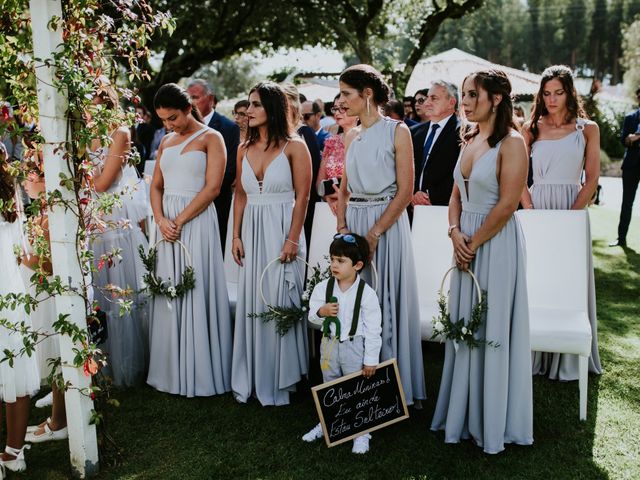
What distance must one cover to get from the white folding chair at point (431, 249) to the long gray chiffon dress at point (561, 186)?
898mm

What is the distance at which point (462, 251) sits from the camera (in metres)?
3.63

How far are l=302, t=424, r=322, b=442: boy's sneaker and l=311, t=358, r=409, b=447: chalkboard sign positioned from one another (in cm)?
22

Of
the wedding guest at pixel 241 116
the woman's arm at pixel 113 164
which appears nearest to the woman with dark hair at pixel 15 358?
the woman's arm at pixel 113 164

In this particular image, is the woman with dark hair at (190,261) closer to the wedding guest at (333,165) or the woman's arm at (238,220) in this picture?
the woman's arm at (238,220)

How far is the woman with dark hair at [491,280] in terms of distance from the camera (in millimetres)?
3451

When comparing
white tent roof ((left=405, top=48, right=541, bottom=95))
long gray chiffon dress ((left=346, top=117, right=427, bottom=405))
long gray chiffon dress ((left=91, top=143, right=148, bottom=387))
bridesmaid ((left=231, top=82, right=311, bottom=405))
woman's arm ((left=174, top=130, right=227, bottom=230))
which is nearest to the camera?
long gray chiffon dress ((left=346, top=117, right=427, bottom=405))

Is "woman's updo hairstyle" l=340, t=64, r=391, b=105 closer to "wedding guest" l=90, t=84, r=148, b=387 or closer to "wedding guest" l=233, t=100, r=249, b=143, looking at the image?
"wedding guest" l=90, t=84, r=148, b=387

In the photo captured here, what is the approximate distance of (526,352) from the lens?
358 cm

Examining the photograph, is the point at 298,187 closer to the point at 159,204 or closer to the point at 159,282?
the point at 159,204

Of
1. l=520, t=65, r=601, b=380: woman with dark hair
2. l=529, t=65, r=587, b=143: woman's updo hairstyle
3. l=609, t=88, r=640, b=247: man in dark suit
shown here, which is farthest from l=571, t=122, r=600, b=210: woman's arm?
l=609, t=88, r=640, b=247: man in dark suit

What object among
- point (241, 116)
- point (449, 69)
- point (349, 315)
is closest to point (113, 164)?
point (349, 315)

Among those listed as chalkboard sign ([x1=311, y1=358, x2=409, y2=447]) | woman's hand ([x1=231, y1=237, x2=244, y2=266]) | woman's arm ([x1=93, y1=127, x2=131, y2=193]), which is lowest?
chalkboard sign ([x1=311, y1=358, x2=409, y2=447])

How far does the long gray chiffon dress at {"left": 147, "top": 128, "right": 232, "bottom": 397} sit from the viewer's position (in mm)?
4625

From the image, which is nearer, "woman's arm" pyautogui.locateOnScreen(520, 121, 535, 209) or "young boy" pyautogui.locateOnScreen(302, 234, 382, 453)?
"young boy" pyautogui.locateOnScreen(302, 234, 382, 453)
